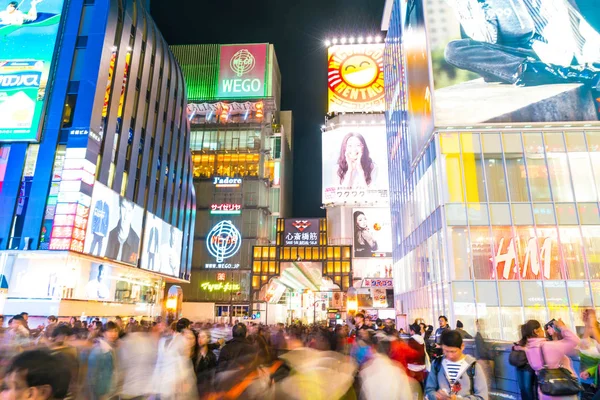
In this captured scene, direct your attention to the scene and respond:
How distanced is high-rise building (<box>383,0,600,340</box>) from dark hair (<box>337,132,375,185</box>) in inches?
1461

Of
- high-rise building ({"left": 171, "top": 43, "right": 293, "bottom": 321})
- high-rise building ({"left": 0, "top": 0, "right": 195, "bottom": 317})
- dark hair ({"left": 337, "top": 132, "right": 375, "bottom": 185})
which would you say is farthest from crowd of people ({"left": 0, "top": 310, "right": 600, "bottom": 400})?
dark hair ({"left": 337, "top": 132, "right": 375, "bottom": 185})

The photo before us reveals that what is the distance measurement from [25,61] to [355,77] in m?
49.9

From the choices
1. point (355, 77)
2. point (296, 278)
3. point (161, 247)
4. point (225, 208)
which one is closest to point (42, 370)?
point (161, 247)

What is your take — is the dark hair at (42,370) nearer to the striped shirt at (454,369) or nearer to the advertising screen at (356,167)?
the striped shirt at (454,369)

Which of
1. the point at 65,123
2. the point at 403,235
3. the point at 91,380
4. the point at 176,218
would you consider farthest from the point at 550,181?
the point at 176,218

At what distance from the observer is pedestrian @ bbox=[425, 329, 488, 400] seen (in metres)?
4.02

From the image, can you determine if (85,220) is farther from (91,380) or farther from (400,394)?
(400,394)

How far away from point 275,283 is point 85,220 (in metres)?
41.3

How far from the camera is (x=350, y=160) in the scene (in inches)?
2559

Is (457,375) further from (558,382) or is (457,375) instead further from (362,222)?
(362,222)

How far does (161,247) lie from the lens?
43.2 metres

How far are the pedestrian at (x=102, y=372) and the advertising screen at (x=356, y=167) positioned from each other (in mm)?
59521

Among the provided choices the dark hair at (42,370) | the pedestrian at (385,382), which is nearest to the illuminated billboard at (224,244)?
the pedestrian at (385,382)

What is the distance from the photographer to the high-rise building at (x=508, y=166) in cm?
2052
